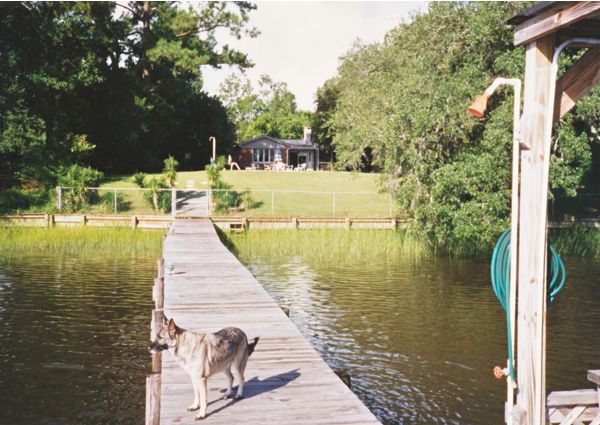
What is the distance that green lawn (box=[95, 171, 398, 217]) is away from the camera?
3844 cm

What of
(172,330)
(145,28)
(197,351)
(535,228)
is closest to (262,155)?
(145,28)

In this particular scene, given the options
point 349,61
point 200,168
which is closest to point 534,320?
point 349,61

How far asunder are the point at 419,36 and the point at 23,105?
2776 cm

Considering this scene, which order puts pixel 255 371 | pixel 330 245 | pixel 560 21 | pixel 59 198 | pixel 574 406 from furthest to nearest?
1. pixel 59 198
2. pixel 330 245
3. pixel 255 371
4. pixel 574 406
5. pixel 560 21

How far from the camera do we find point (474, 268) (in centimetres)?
2522

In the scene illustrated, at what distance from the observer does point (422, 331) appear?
51.1 ft

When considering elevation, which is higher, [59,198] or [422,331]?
[59,198]

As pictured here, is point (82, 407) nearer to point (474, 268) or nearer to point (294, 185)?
point (474, 268)

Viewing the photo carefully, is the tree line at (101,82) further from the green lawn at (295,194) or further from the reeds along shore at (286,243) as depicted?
the reeds along shore at (286,243)

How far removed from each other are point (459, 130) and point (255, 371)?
63.1 ft

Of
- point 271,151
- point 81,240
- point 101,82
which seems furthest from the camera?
point 271,151

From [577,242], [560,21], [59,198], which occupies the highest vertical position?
[560,21]

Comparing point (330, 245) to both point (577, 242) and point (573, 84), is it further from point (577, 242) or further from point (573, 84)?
point (573, 84)

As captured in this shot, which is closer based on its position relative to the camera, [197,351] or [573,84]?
[573,84]
